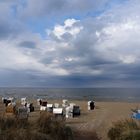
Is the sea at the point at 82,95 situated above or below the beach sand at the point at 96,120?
above

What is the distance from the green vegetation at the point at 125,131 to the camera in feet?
41.7

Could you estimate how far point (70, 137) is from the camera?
13977 mm

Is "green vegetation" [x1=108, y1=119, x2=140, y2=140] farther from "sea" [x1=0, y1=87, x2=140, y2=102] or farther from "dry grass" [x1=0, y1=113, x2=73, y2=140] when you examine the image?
"sea" [x1=0, y1=87, x2=140, y2=102]

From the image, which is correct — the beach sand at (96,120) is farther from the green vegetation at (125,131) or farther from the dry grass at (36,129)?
the dry grass at (36,129)

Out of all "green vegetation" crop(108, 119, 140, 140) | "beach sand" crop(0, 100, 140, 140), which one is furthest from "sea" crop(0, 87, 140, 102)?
"green vegetation" crop(108, 119, 140, 140)

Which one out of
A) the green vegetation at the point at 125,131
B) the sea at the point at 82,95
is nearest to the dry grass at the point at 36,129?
the green vegetation at the point at 125,131

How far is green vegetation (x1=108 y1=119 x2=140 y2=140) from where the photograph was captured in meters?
12.7

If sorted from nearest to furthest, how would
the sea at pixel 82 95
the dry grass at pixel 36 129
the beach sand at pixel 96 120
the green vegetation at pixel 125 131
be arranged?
the dry grass at pixel 36 129 < the green vegetation at pixel 125 131 < the beach sand at pixel 96 120 < the sea at pixel 82 95

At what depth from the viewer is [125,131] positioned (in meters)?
13.2

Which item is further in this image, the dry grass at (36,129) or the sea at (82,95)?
the sea at (82,95)

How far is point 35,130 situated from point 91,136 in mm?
4997

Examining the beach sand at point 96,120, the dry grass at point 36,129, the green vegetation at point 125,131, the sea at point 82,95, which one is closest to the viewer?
the dry grass at point 36,129

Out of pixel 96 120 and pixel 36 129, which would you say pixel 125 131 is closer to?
pixel 36 129

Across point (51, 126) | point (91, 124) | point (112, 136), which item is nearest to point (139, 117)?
point (91, 124)
